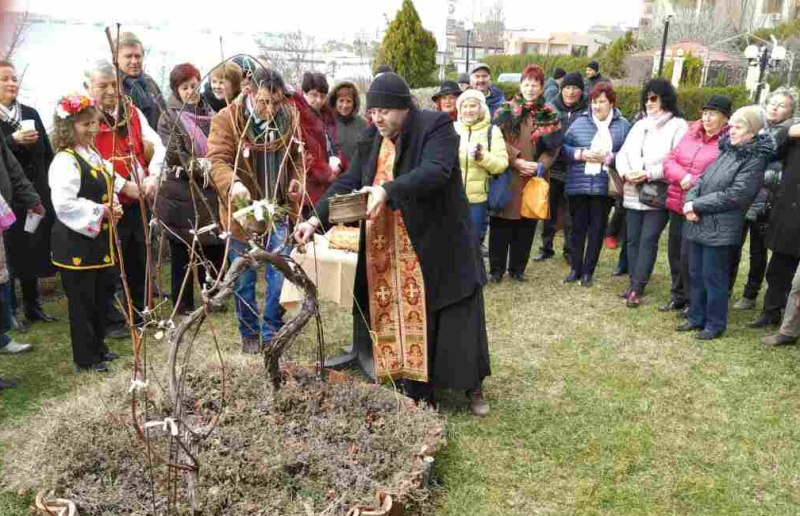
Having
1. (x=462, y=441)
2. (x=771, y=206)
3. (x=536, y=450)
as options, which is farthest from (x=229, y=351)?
(x=771, y=206)

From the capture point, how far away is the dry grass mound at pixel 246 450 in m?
3.05

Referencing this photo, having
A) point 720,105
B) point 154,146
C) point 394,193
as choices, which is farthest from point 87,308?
point 720,105

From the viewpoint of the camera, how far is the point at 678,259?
6129 millimetres

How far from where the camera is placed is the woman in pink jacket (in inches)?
210

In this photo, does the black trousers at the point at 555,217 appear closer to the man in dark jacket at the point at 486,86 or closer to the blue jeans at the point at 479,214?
the man in dark jacket at the point at 486,86

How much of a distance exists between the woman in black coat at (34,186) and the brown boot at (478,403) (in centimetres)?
344

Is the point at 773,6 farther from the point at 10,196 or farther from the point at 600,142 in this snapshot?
the point at 10,196

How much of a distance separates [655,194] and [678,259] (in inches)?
29.1

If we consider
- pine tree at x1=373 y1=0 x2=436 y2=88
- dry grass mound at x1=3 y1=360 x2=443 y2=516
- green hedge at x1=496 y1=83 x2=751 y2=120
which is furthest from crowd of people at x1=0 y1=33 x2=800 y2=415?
pine tree at x1=373 y1=0 x2=436 y2=88

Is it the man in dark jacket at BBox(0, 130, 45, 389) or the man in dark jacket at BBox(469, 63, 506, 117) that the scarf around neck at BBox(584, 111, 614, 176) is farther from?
the man in dark jacket at BBox(0, 130, 45, 389)

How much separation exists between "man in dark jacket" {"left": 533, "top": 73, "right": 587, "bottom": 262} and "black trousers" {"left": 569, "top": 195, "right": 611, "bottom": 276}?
0.50 m

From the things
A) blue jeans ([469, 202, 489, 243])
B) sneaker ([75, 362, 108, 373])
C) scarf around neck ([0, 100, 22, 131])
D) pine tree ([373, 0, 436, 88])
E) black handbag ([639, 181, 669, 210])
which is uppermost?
pine tree ([373, 0, 436, 88])

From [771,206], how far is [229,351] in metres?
4.32

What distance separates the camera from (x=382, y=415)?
3688 millimetres
